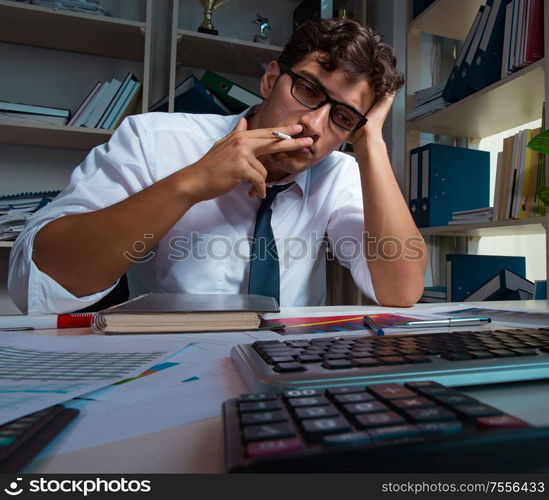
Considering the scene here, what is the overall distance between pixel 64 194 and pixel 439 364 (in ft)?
2.92

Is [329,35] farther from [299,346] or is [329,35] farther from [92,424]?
[92,424]

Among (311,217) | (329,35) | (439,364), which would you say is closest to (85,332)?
(439,364)

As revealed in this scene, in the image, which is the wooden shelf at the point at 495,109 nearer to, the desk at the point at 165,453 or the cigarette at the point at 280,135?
the cigarette at the point at 280,135

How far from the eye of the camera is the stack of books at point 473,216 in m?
1.51

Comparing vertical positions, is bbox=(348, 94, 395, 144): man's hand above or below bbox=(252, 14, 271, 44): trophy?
below

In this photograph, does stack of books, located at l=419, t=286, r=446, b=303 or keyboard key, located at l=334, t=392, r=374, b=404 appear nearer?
keyboard key, located at l=334, t=392, r=374, b=404

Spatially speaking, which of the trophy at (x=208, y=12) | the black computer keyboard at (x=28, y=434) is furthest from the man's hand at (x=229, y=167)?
the trophy at (x=208, y=12)

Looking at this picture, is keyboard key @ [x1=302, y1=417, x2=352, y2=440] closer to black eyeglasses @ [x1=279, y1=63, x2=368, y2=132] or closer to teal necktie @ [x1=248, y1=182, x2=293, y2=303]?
teal necktie @ [x1=248, y1=182, x2=293, y2=303]

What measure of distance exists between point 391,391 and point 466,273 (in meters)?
1.57

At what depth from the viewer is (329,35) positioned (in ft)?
3.44

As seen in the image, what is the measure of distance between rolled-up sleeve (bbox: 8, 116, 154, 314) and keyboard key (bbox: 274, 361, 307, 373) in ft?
2.00

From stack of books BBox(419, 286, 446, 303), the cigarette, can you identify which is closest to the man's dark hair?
the cigarette

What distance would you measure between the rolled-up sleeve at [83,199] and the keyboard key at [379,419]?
72cm

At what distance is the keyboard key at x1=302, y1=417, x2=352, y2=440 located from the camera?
0.19 m
